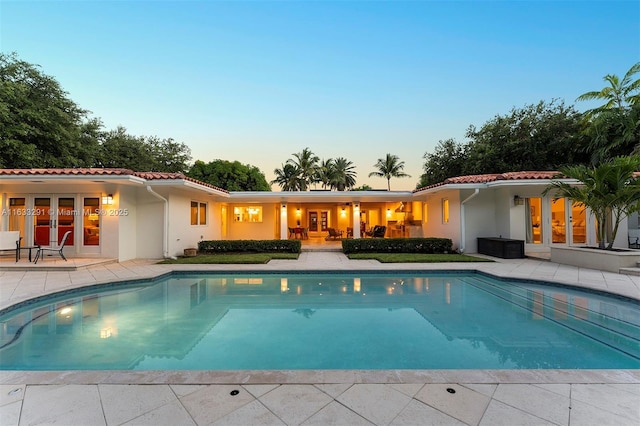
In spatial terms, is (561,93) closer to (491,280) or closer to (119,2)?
(491,280)

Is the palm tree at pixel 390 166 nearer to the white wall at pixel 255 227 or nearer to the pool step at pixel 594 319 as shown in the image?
the white wall at pixel 255 227

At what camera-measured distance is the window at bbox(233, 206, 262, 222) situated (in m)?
15.7

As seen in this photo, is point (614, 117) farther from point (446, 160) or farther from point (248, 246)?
point (248, 246)

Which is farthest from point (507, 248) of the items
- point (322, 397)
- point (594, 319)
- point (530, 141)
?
point (530, 141)

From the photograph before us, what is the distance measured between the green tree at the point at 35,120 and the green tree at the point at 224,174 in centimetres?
1279

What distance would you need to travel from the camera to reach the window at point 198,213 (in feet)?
39.7

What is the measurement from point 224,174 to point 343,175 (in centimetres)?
1406

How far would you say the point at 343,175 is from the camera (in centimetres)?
3628

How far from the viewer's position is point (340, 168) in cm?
3666

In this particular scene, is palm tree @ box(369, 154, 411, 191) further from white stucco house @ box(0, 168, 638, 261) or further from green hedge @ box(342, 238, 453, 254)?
green hedge @ box(342, 238, 453, 254)

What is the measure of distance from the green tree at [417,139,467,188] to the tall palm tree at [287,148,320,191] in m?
15.4

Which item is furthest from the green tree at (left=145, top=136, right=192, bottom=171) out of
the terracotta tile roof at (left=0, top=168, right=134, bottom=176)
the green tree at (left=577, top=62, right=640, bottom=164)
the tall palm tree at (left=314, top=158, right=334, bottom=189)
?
the green tree at (left=577, top=62, right=640, bottom=164)

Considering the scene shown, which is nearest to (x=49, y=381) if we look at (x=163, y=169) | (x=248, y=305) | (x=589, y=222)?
(x=248, y=305)

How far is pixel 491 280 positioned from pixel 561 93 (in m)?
16.8
